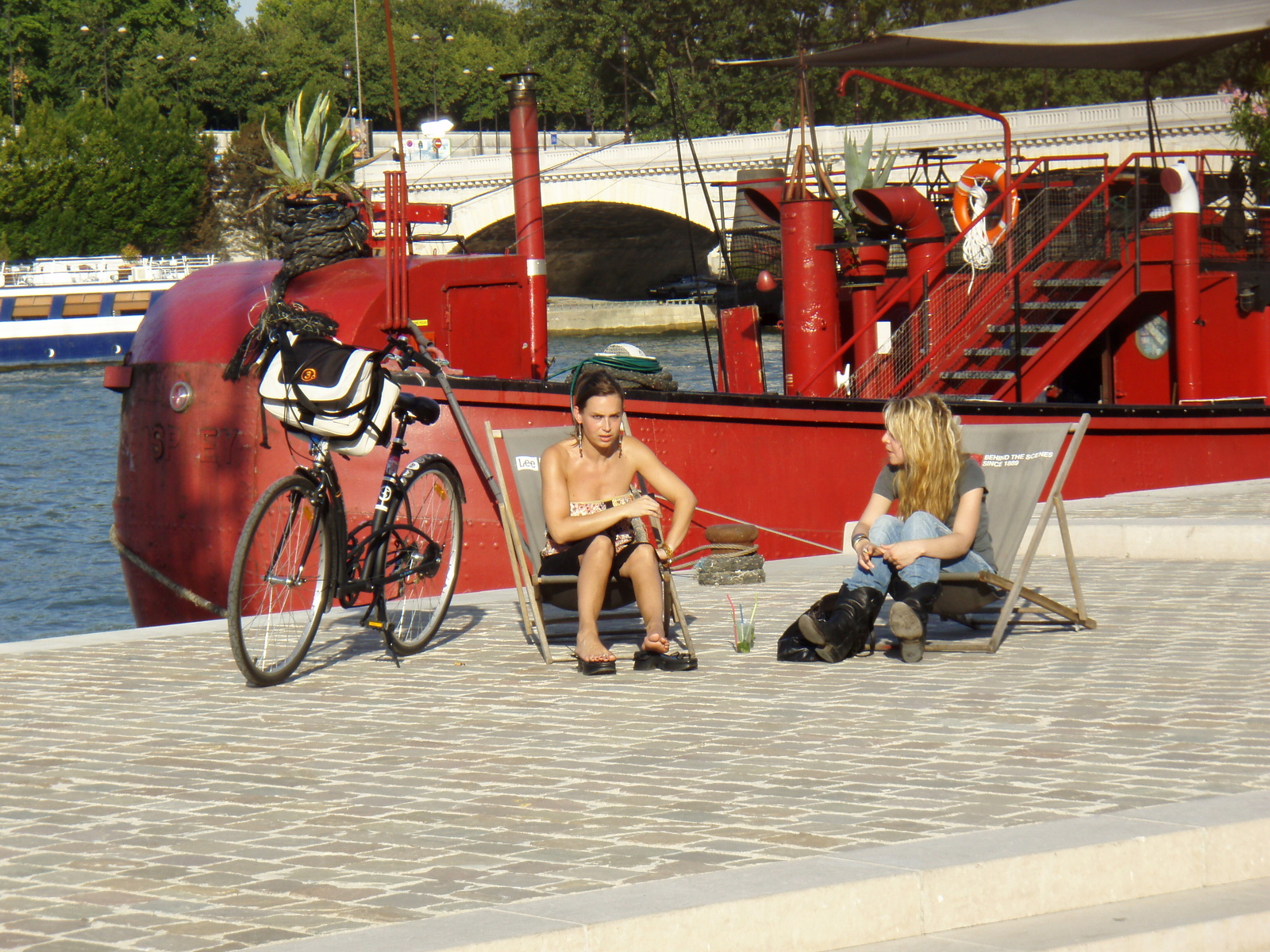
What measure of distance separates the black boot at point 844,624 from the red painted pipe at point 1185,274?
7819mm

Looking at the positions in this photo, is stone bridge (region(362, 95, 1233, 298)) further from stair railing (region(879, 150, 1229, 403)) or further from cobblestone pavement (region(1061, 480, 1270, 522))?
cobblestone pavement (region(1061, 480, 1270, 522))

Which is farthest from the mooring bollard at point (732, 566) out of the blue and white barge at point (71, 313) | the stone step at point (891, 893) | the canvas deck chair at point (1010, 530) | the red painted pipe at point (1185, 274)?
the blue and white barge at point (71, 313)

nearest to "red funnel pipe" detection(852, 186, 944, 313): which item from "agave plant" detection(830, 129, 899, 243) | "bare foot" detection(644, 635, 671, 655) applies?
"agave plant" detection(830, 129, 899, 243)

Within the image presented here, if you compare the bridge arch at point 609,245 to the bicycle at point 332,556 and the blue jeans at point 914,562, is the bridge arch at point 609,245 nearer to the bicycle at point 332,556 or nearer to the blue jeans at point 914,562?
the bicycle at point 332,556

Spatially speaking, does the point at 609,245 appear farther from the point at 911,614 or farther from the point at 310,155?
the point at 911,614

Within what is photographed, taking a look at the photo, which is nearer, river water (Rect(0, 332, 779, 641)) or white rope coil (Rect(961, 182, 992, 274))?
white rope coil (Rect(961, 182, 992, 274))

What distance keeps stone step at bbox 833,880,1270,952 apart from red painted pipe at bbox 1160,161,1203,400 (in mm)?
10438

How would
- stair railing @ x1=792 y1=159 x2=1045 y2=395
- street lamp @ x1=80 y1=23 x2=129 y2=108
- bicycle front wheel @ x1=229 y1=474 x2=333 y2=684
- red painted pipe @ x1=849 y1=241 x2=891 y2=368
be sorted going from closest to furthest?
bicycle front wheel @ x1=229 y1=474 x2=333 y2=684 < stair railing @ x1=792 y1=159 x2=1045 y2=395 < red painted pipe @ x1=849 y1=241 x2=891 y2=368 < street lamp @ x1=80 y1=23 x2=129 y2=108

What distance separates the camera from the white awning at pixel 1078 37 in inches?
A: 524

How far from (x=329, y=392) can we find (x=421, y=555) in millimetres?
886

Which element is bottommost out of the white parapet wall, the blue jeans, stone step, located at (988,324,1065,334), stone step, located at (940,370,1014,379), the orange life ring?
the blue jeans

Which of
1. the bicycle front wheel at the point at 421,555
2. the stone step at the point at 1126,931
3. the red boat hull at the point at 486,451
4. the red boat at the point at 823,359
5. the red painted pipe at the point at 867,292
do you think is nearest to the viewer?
the stone step at the point at 1126,931

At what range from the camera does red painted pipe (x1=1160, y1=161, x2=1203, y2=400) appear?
43.5 feet

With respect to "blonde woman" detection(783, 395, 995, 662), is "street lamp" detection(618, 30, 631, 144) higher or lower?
higher
